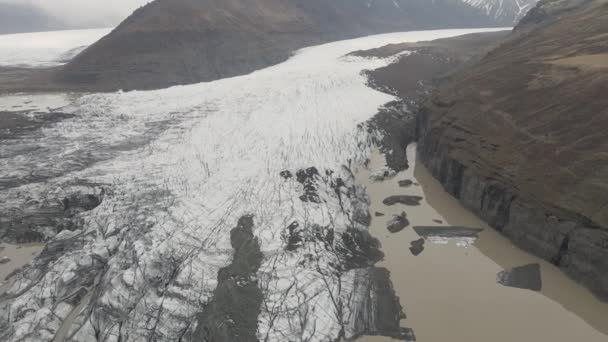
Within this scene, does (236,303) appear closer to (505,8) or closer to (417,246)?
(417,246)

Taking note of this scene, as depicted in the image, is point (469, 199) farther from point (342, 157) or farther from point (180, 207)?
point (180, 207)

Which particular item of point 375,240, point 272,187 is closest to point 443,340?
point 375,240

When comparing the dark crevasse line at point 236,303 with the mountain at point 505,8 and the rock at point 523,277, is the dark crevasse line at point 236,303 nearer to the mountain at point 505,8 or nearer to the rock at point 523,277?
the rock at point 523,277

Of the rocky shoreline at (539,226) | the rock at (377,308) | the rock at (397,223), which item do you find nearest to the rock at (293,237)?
the rock at (377,308)

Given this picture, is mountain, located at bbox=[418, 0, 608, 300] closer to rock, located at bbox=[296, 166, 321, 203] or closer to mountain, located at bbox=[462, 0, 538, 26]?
rock, located at bbox=[296, 166, 321, 203]

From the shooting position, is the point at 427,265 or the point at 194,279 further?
the point at 427,265

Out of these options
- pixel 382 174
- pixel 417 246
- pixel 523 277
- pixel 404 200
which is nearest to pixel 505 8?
pixel 382 174

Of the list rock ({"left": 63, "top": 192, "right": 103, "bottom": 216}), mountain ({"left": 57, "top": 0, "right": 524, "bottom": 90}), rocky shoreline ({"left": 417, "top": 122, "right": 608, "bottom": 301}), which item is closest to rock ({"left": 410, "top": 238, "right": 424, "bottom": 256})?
rocky shoreline ({"left": 417, "top": 122, "right": 608, "bottom": 301})
